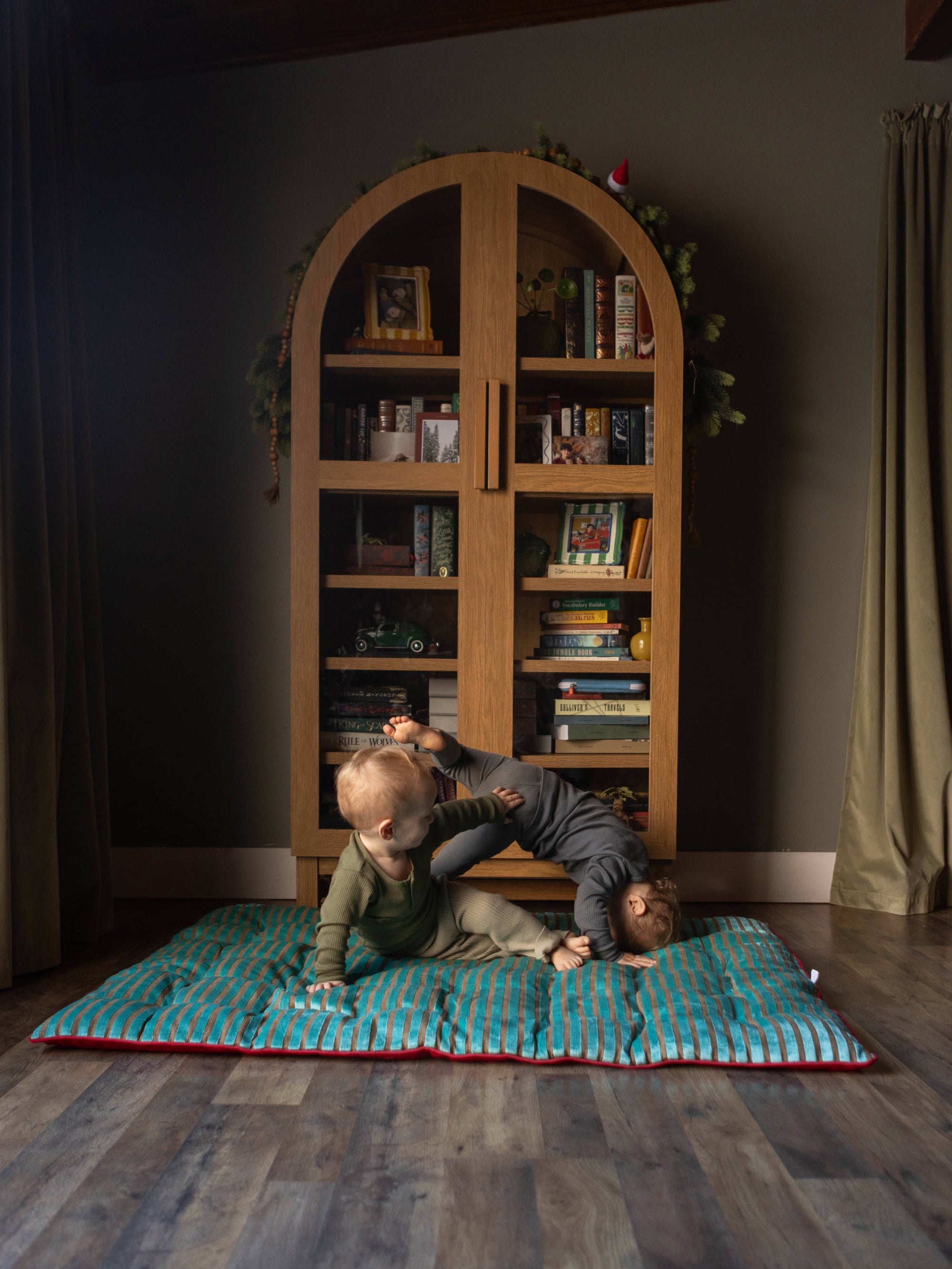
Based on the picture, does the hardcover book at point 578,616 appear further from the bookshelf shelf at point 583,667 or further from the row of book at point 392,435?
the row of book at point 392,435

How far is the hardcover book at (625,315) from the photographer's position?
2508 millimetres

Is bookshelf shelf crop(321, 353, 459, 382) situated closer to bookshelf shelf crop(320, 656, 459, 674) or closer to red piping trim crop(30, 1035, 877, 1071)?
bookshelf shelf crop(320, 656, 459, 674)

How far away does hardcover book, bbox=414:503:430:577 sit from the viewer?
2.50 meters

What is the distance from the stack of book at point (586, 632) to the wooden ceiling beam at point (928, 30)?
1915 mm

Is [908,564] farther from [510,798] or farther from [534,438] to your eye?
[510,798]

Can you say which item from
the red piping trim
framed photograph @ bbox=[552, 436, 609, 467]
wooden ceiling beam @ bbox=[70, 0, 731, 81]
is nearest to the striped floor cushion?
the red piping trim

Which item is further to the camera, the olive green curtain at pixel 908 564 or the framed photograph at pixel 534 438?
the olive green curtain at pixel 908 564

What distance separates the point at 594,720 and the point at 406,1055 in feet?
3.64

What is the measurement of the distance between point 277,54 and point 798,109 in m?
1.59

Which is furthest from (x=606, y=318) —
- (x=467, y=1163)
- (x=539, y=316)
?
(x=467, y=1163)

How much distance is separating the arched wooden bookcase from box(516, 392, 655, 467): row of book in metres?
0.04

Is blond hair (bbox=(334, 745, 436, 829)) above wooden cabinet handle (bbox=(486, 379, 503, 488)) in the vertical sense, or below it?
below

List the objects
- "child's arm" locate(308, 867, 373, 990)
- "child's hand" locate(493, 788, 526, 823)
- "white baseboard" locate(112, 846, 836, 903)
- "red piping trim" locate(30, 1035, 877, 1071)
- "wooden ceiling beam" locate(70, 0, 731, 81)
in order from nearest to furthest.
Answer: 1. "red piping trim" locate(30, 1035, 877, 1071)
2. "child's arm" locate(308, 867, 373, 990)
3. "child's hand" locate(493, 788, 526, 823)
4. "wooden ceiling beam" locate(70, 0, 731, 81)
5. "white baseboard" locate(112, 846, 836, 903)

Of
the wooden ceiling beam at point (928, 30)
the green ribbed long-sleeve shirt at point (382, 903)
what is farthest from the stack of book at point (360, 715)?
the wooden ceiling beam at point (928, 30)
